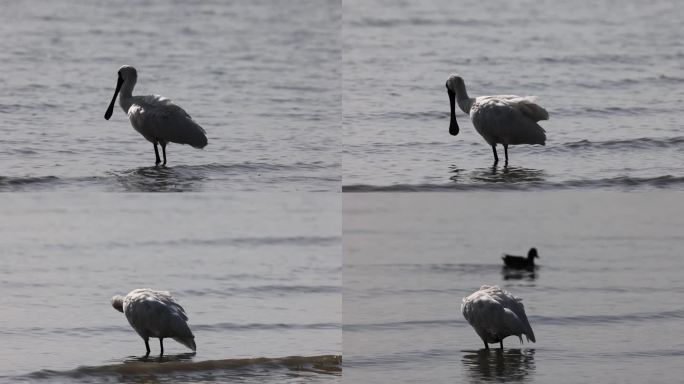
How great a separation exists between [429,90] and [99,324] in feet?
15.2

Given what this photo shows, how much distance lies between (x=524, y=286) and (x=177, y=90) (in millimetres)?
4330

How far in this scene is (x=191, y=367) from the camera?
9883 mm

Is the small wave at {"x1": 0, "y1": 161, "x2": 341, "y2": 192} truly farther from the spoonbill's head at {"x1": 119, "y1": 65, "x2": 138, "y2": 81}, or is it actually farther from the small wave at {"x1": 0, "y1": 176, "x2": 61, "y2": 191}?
the spoonbill's head at {"x1": 119, "y1": 65, "x2": 138, "y2": 81}

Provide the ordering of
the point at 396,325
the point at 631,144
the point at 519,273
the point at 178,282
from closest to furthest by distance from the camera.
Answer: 1. the point at 396,325
2. the point at 631,144
3. the point at 178,282
4. the point at 519,273

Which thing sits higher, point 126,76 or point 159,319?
point 126,76

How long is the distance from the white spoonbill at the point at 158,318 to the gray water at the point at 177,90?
35.8 inches

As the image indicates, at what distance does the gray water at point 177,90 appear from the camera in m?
11.0

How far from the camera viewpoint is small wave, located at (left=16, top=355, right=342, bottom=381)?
959 cm

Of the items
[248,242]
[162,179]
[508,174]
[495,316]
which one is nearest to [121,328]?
[162,179]

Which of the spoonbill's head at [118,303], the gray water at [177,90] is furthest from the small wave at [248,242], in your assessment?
the spoonbill's head at [118,303]

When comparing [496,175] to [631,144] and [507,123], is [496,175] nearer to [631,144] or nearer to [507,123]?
[507,123]

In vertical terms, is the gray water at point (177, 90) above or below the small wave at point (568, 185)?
above

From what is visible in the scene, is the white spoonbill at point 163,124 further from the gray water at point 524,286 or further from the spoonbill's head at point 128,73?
the gray water at point 524,286

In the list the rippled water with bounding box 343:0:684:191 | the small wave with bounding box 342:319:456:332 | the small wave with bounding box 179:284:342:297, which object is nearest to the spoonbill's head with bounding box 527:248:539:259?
the rippled water with bounding box 343:0:684:191
